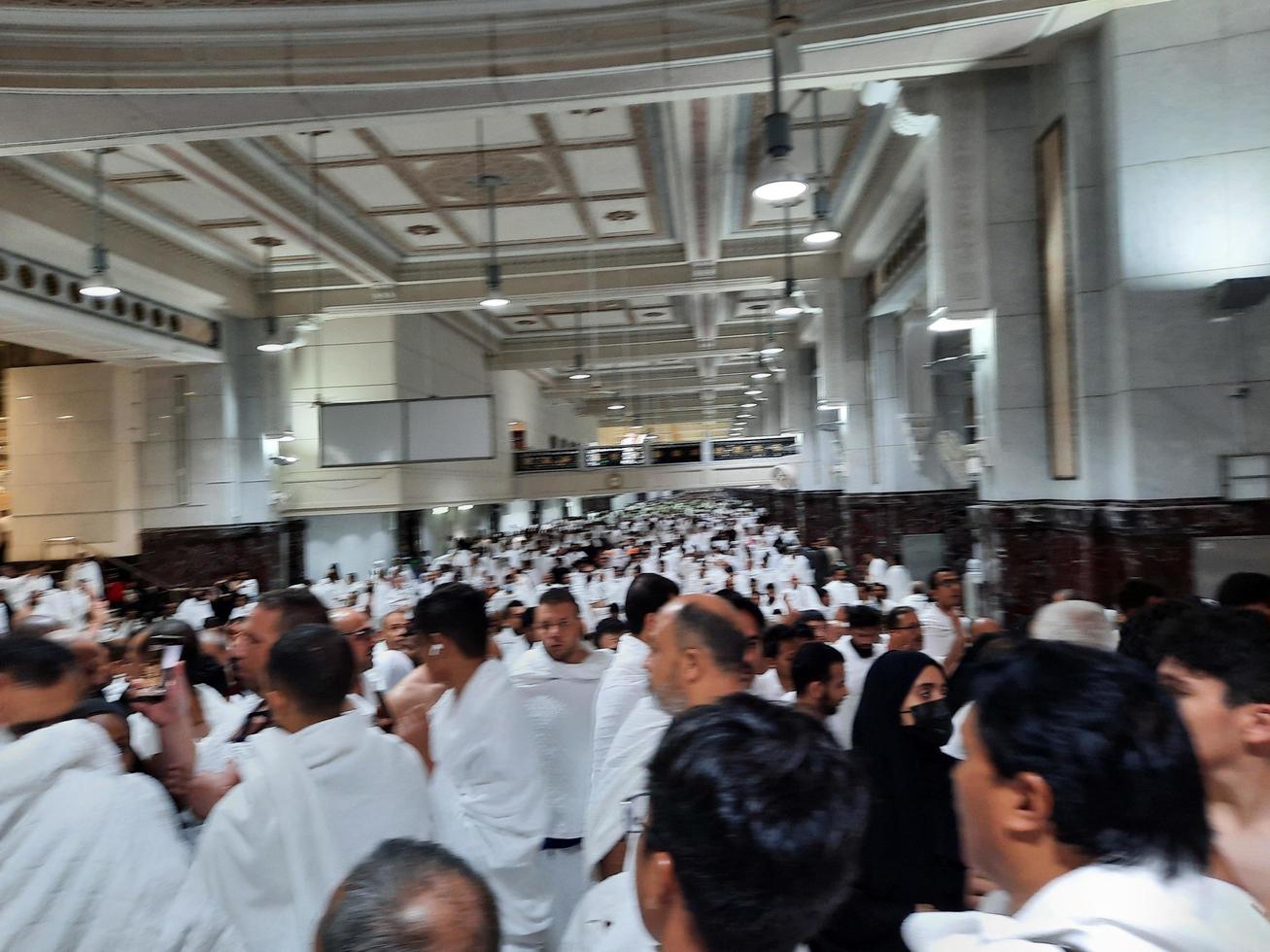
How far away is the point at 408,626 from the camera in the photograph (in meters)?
5.88

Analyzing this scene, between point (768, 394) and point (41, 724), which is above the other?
point (768, 394)

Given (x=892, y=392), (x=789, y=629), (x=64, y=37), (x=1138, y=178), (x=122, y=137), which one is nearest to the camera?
(x=789, y=629)

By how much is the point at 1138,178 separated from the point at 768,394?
26.1 meters

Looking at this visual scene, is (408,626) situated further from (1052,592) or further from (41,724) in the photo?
(1052,592)

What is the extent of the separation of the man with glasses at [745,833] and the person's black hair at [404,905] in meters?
0.22

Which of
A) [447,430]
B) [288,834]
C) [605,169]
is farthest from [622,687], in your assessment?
[447,430]

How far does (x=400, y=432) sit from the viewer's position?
44.3 feet

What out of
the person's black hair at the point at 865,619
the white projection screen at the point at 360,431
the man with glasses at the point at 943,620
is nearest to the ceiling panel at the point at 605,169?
the white projection screen at the point at 360,431

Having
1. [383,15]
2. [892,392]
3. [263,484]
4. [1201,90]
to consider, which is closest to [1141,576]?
[1201,90]

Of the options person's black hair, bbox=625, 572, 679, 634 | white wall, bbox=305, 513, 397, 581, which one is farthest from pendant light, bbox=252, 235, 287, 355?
person's black hair, bbox=625, 572, 679, 634

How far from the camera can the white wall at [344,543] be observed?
18.7 m

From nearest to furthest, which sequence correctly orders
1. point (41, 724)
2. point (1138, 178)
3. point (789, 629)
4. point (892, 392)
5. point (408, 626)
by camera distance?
point (41, 724)
point (789, 629)
point (408, 626)
point (1138, 178)
point (892, 392)

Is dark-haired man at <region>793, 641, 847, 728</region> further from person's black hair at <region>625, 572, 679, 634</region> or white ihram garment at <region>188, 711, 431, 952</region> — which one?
white ihram garment at <region>188, 711, 431, 952</region>

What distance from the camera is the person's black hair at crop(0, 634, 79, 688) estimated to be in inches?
80.3
